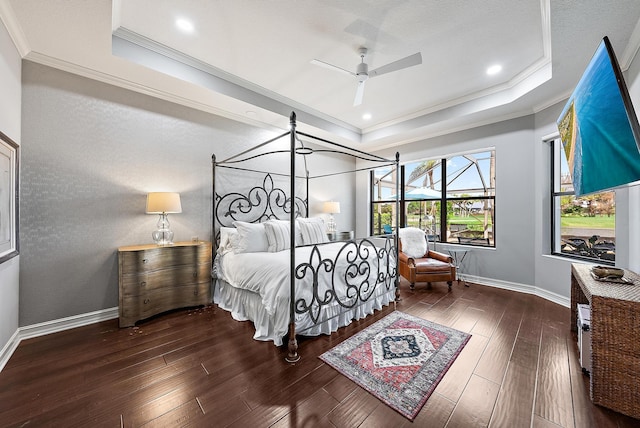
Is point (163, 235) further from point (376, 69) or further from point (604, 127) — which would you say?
point (604, 127)

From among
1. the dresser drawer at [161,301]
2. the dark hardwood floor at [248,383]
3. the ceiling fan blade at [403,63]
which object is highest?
the ceiling fan blade at [403,63]

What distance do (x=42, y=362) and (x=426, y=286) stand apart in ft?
14.7

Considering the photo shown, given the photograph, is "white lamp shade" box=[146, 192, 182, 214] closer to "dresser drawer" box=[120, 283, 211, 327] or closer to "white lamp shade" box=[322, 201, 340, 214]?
"dresser drawer" box=[120, 283, 211, 327]

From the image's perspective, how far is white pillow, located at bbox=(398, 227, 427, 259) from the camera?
4344 mm

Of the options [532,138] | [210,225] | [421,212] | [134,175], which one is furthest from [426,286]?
[134,175]

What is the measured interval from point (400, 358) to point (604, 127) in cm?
210

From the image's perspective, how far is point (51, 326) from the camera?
2.49m

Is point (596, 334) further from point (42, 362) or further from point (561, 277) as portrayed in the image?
point (42, 362)

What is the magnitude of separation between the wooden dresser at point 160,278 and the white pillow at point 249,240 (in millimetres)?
395

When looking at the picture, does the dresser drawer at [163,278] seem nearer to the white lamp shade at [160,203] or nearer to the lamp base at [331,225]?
the white lamp shade at [160,203]

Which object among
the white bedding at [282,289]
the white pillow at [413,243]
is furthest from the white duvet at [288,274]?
the white pillow at [413,243]

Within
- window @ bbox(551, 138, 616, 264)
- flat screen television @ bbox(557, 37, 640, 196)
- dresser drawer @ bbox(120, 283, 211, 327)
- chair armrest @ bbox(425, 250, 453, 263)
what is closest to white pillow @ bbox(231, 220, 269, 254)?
dresser drawer @ bbox(120, 283, 211, 327)

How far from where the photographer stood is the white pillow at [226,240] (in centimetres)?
329

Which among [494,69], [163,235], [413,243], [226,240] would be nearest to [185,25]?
[163,235]
